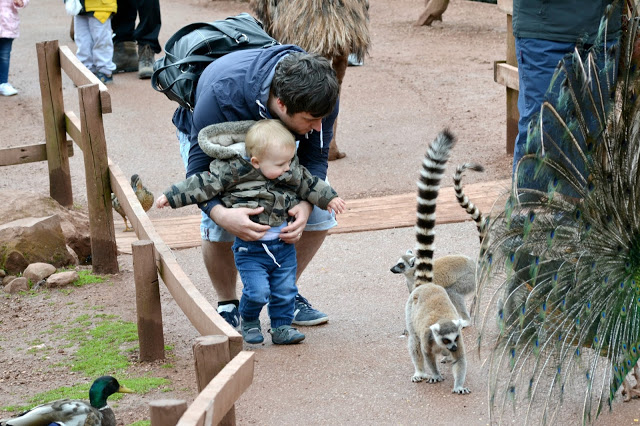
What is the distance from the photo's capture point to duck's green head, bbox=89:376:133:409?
397 centimetres

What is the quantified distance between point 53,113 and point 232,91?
10.2 ft

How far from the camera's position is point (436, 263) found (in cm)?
545

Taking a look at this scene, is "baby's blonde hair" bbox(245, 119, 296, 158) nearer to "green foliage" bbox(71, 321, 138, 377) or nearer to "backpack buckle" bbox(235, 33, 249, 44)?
"backpack buckle" bbox(235, 33, 249, 44)

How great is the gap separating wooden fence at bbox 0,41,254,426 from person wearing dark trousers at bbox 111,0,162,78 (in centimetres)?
560

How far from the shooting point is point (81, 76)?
619 cm

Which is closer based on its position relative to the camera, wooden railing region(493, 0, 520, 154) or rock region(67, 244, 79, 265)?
rock region(67, 244, 79, 265)

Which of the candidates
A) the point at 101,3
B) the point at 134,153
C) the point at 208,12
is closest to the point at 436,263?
the point at 134,153

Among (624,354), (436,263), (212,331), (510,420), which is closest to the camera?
(212,331)

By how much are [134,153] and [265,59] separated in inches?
216

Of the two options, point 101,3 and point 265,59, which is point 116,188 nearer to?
point 265,59

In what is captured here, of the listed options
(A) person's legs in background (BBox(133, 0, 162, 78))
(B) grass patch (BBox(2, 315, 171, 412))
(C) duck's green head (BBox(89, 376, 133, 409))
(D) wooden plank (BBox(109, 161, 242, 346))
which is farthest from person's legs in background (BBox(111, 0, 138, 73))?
(C) duck's green head (BBox(89, 376, 133, 409))

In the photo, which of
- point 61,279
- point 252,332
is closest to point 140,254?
point 252,332

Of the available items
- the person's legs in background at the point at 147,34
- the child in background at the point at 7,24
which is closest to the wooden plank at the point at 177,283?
the child in background at the point at 7,24

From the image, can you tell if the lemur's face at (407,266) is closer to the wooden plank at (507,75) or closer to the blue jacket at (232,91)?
the blue jacket at (232,91)
